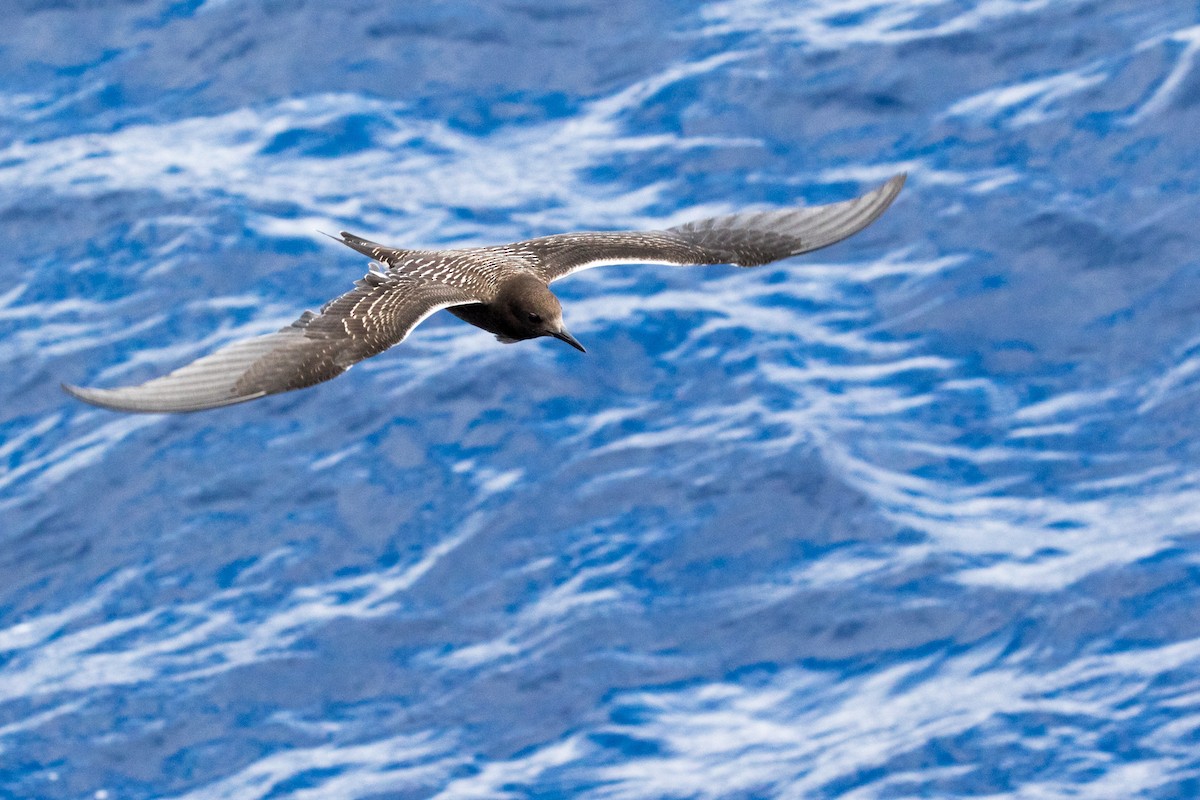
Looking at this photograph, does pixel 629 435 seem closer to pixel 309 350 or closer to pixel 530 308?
pixel 530 308

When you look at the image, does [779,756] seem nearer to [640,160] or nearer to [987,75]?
[640,160]

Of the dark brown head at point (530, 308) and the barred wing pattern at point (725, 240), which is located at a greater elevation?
the barred wing pattern at point (725, 240)

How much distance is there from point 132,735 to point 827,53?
35.5 ft

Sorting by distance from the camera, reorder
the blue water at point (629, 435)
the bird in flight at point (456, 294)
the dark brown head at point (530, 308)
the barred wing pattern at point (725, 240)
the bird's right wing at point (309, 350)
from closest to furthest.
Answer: the bird's right wing at point (309, 350) → the bird in flight at point (456, 294) → the dark brown head at point (530, 308) → the barred wing pattern at point (725, 240) → the blue water at point (629, 435)

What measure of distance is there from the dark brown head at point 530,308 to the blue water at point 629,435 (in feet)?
19.6

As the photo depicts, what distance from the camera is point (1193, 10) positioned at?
21.2 meters

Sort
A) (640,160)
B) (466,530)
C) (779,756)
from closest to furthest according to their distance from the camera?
(779,756) → (466,530) → (640,160)

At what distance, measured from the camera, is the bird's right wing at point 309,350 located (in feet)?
32.0

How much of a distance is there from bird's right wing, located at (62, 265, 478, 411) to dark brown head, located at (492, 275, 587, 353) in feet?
0.75

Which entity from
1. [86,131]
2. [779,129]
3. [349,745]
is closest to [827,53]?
[779,129]

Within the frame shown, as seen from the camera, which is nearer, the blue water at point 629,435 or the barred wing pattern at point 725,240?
the barred wing pattern at point 725,240

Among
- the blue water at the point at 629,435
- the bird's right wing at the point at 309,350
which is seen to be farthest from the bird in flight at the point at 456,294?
the blue water at the point at 629,435

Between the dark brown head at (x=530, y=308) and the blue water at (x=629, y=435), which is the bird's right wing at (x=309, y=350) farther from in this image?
the blue water at (x=629, y=435)

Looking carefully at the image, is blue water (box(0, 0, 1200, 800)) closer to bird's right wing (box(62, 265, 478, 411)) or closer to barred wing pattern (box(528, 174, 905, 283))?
barred wing pattern (box(528, 174, 905, 283))
